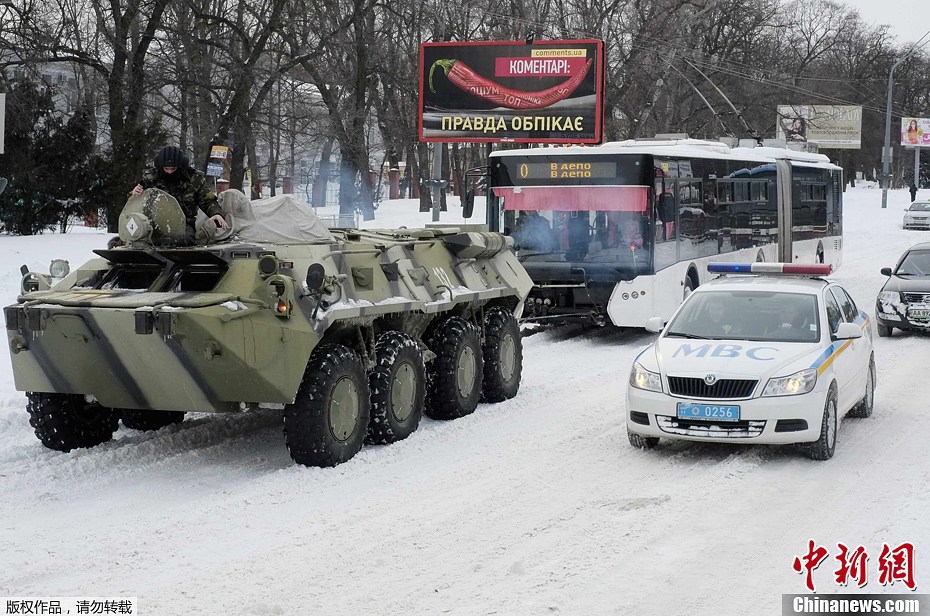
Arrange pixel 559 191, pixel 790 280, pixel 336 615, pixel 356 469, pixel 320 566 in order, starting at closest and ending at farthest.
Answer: pixel 336 615 < pixel 320 566 < pixel 356 469 < pixel 790 280 < pixel 559 191

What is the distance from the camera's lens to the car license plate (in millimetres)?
9297

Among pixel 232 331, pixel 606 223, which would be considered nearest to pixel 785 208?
Result: pixel 606 223

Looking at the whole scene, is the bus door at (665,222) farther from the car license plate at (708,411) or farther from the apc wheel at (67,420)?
the apc wheel at (67,420)

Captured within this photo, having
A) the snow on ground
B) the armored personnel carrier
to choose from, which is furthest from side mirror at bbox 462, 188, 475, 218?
the armored personnel carrier

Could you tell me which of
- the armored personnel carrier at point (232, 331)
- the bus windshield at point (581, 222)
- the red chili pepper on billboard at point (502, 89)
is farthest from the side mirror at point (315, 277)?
the red chili pepper on billboard at point (502, 89)

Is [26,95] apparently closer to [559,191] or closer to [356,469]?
[559,191]

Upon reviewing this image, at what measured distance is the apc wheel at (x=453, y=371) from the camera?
448 inches

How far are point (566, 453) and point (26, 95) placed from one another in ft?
64.0

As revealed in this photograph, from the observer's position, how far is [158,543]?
7.35 meters

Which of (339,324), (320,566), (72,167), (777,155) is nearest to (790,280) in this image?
(339,324)

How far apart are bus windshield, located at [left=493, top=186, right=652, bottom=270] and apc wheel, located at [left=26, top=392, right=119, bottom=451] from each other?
338 inches

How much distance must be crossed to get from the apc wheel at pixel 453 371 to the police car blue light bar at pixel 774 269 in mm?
2490

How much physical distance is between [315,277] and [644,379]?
8.88 feet

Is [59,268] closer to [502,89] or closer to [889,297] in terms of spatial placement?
[889,297]
